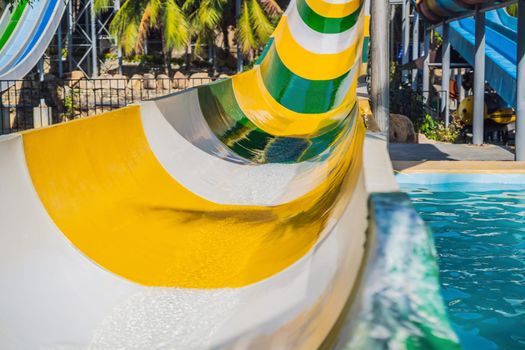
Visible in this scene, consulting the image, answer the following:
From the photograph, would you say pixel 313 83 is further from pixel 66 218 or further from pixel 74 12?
pixel 74 12

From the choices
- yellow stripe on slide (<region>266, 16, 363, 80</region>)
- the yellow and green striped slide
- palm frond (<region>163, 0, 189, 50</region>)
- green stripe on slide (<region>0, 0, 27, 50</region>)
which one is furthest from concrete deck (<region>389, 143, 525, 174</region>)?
palm frond (<region>163, 0, 189, 50</region>)

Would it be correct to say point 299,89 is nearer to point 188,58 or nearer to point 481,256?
point 481,256

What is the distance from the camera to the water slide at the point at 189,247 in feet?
4.40

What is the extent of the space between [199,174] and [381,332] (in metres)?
3.42

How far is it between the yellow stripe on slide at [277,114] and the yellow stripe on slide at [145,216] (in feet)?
8.04

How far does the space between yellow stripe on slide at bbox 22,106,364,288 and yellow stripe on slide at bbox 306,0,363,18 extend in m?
4.82

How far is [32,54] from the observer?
14.4 metres

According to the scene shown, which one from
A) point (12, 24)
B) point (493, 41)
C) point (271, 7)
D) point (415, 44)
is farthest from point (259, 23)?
point (493, 41)

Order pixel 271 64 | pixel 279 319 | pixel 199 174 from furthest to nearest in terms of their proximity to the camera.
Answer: pixel 271 64 → pixel 199 174 → pixel 279 319

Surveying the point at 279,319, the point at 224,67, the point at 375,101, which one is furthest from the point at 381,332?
the point at 224,67

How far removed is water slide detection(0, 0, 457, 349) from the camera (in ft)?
4.40

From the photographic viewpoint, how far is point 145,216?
3441 mm

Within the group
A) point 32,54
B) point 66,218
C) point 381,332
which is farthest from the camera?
point 32,54

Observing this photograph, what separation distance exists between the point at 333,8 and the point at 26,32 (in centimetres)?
931
